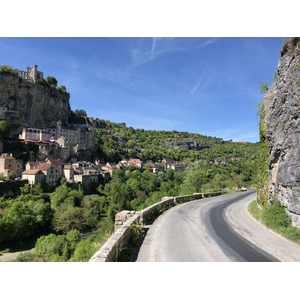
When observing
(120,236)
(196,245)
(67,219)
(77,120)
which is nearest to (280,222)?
(196,245)

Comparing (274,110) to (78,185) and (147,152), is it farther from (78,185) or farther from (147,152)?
(147,152)

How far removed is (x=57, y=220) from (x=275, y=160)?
3849 cm

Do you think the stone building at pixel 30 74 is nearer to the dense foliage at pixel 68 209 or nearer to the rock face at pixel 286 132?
the dense foliage at pixel 68 209

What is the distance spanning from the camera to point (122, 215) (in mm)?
9773

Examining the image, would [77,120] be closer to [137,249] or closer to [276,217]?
[137,249]

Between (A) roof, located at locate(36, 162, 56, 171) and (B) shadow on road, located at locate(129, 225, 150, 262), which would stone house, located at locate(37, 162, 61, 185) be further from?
(B) shadow on road, located at locate(129, 225, 150, 262)

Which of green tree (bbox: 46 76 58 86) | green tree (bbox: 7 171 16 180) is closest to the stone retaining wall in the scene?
green tree (bbox: 7 171 16 180)

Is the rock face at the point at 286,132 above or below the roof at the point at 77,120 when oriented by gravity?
below

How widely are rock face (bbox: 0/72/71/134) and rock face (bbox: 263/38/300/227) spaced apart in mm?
67783

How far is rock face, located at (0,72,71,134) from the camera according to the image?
5744 cm

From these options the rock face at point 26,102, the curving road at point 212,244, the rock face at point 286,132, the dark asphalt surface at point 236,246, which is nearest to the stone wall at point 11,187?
the rock face at point 26,102

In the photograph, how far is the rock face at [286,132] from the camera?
8562 millimetres

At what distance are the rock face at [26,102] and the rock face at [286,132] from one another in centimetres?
6778

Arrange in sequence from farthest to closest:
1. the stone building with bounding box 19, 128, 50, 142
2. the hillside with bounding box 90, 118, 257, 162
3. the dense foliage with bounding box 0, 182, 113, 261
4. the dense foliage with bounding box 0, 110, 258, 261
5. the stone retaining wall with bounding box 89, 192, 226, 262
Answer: the hillside with bounding box 90, 118, 257, 162, the stone building with bounding box 19, 128, 50, 142, the dense foliage with bounding box 0, 182, 113, 261, the dense foliage with bounding box 0, 110, 258, 261, the stone retaining wall with bounding box 89, 192, 226, 262
